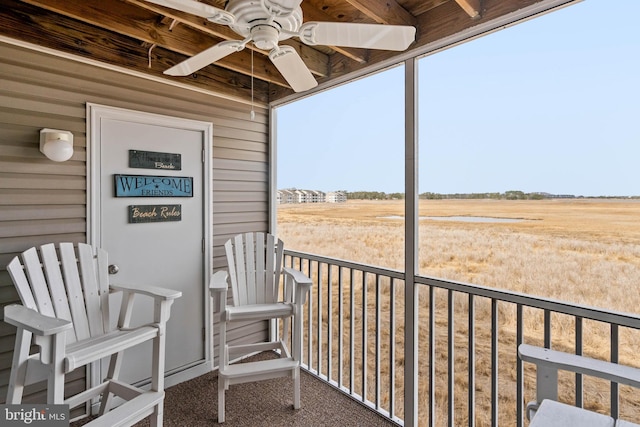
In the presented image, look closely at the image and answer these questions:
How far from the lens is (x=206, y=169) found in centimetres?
308

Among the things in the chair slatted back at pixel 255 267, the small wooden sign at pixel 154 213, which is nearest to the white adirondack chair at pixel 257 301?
the chair slatted back at pixel 255 267

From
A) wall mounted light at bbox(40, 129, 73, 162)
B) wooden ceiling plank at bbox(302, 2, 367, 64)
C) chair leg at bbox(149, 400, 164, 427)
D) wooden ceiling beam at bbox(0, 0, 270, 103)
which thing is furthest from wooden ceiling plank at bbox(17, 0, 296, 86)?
chair leg at bbox(149, 400, 164, 427)

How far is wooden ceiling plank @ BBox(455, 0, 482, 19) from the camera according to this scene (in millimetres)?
1892

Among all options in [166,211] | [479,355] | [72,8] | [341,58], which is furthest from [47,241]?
[479,355]

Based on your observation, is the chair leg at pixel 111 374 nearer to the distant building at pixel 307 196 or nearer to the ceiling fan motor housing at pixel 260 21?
the distant building at pixel 307 196

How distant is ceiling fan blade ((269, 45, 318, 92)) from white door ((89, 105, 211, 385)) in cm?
138

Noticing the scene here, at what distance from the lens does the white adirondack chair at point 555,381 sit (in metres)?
1.15

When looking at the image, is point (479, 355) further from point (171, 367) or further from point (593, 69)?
point (171, 367)

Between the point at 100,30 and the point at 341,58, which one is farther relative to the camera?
the point at 341,58

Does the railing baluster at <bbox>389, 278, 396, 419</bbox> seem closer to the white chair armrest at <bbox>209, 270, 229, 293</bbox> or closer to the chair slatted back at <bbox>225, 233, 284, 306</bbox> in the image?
the chair slatted back at <bbox>225, 233, 284, 306</bbox>

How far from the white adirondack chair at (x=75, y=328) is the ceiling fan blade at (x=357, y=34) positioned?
5.61 feet

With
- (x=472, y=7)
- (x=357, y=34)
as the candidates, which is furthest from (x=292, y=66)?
(x=472, y=7)

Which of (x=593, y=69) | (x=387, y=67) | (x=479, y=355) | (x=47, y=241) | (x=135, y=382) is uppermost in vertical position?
(x=387, y=67)

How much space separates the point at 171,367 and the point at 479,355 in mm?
2452
